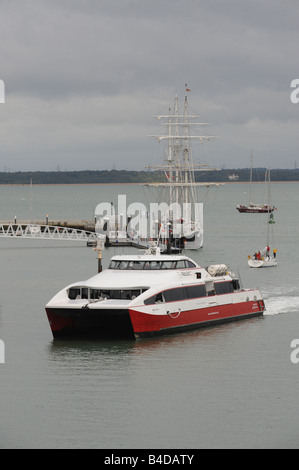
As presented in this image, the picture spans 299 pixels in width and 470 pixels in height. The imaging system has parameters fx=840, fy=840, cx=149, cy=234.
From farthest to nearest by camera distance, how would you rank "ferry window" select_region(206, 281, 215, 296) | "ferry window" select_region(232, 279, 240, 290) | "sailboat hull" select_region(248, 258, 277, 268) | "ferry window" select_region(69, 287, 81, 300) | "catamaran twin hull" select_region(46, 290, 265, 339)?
"sailboat hull" select_region(248, 258, 277, 268)
"ferry window" select_region(232, 279, 240, 290)
"ferry window" select_region(206, 281, 215, 296)
"ferry window" select_region(69, 287, 81, 300)
"catamaran twin hull" select_region(46, 290, 265, 339)

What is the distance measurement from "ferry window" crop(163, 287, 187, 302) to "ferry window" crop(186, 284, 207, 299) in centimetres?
46

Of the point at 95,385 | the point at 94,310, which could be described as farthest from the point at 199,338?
the point at 95,385

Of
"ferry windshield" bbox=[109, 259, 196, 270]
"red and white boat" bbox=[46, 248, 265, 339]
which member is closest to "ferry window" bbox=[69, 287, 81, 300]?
"red and white boat" bbox=[46, 248, 265, 339]

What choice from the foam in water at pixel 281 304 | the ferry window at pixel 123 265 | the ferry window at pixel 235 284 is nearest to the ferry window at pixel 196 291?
the ferry window at pixel 123 265

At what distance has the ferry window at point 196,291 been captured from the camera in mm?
44938

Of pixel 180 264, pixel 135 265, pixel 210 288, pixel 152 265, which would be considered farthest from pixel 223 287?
pixel 135 265

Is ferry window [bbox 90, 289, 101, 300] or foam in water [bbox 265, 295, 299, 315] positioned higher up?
ferry window [bbox 90, 289, 101, 300]

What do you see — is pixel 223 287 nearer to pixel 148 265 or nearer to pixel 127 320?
pixel 148 265

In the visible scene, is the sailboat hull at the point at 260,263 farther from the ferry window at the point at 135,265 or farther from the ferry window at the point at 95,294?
the ferry window at the point at 95,294

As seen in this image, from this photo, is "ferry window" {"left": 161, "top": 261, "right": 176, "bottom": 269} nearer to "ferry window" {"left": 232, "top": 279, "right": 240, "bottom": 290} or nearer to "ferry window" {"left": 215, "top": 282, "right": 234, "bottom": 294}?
"ferry window" {"left": 215, "top": 282, "right": 234, "bottom": 294}

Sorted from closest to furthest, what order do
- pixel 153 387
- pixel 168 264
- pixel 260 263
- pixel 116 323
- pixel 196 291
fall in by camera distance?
pixel 153 387
pixel 116 323
pixel 196 291
pixel 168 264
pixel 260 263

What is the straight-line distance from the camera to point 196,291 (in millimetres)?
45531

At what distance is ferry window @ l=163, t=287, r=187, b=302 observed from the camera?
141ft

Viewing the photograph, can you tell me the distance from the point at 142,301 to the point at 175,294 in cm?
280
